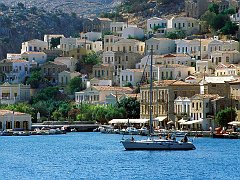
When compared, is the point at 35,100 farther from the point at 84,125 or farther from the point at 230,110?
the point at 230,110

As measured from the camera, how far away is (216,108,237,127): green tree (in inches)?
4663

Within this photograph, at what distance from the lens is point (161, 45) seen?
158 m

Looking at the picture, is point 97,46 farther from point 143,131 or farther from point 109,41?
point 143,131

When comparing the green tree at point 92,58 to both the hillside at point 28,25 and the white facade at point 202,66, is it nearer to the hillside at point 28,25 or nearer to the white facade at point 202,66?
the hillside at point 28,25

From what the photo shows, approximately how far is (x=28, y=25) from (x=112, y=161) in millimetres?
95534

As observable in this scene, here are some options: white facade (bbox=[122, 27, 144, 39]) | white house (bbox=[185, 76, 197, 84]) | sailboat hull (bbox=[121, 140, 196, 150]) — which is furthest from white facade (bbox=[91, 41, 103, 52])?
sailboat hull (bbox=[121, 140, 196, 150])

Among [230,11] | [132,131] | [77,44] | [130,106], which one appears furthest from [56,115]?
[230,11]

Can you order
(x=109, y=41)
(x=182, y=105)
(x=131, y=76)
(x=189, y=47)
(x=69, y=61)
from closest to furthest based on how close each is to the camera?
(x=182, y=105)
(x=131, y=76)
(x=189, y=47)
(x=69, y=61)
(x=109, y=41)

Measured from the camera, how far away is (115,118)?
13688 centimetres

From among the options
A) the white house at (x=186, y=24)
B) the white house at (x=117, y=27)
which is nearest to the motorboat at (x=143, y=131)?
the white house at (x=186, y=24)

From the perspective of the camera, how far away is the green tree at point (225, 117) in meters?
118

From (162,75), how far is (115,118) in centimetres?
1078

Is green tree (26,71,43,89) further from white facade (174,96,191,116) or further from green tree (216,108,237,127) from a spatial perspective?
green tree (216,108,237,127)

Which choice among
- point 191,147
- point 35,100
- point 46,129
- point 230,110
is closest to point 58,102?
point 35,100
